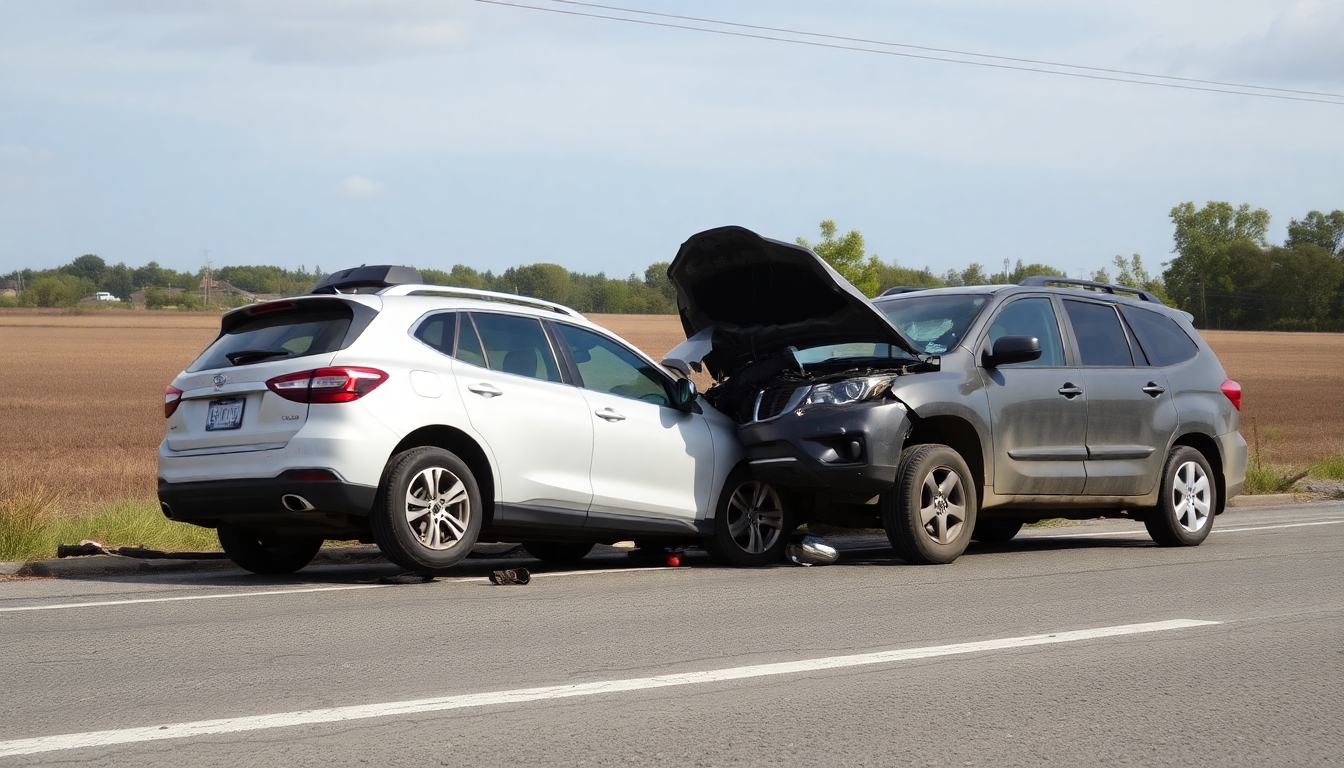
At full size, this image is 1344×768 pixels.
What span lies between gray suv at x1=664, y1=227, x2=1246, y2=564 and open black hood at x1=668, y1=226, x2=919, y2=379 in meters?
0.02

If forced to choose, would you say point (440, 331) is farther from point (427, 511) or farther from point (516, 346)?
point (427, 511)

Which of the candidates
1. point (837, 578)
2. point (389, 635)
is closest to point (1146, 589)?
point (837, 578)

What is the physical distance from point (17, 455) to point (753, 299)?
18.3 metres

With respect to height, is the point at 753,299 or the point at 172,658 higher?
the point at 753,299

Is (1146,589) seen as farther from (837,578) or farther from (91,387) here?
(91,387)

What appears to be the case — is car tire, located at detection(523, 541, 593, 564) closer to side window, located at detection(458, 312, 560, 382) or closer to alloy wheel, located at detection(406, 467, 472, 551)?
side window, located at detection(458, 312, 560, 382)

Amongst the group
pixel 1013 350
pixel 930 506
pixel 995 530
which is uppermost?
pixel 1013 350

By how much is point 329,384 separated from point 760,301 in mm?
3639

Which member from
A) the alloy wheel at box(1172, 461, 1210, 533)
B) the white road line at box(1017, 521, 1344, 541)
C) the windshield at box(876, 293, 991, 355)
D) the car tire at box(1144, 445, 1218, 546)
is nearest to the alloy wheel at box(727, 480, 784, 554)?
the windshield at box(876, 293, 991, 355)

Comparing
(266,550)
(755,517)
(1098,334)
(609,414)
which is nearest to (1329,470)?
(1098,334)

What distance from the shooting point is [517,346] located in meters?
8.88

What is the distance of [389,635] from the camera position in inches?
253

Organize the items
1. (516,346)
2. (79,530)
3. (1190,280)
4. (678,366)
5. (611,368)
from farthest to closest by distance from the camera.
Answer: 1. (1190,280)
2. (79,530)
3. (678,366)
4. (611,368)
5. (516,346)

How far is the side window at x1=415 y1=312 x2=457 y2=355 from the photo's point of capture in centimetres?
839
